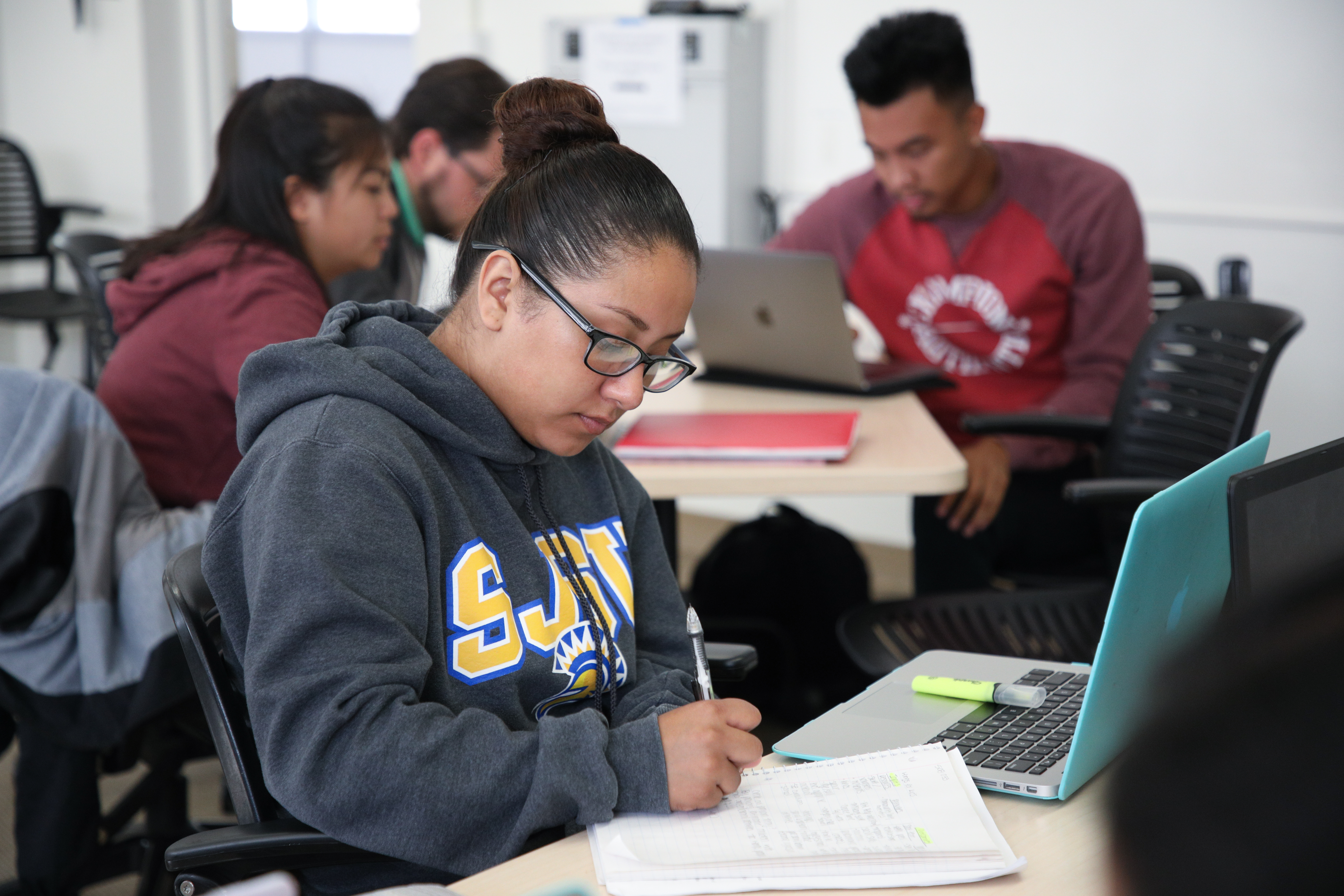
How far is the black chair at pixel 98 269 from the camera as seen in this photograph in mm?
2516

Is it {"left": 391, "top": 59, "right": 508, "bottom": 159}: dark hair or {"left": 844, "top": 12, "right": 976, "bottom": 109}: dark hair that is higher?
{"left": 844, "top": 12, "right": 976, "bottom": 109}: dark hair

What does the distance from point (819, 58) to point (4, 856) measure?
3240 mm

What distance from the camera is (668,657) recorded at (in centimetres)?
121

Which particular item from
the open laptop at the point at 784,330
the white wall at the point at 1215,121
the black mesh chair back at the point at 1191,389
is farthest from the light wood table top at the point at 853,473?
the white wall at the point at 1215,121

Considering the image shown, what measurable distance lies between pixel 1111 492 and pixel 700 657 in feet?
2.78

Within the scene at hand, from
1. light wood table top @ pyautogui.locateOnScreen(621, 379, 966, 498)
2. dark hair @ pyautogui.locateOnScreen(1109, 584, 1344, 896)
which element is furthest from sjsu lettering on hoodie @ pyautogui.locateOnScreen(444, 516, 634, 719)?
dark hair @ pyautogui.locateOnScreen(1109, 584, 1344, 896)

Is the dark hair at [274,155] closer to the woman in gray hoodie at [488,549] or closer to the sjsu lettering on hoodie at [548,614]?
the woman in gray hoodie at [488,549]

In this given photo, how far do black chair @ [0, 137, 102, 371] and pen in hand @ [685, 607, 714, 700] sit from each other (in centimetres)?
459

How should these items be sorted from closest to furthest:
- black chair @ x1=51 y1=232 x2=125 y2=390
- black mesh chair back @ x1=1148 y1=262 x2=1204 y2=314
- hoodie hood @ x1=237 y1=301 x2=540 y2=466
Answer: hoodie hood @ x1=237 y1=301 x2=540 y2=466
black chair @ x1=51 y1=232 x2=125 y2=390
black mesh chair back @ x1=1148 y1=262 x2=1204 y2=314

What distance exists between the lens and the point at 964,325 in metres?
2.45

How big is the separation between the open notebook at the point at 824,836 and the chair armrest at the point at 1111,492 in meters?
0.83

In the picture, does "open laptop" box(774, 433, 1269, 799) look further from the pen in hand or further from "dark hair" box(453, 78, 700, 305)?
"dark hair" box(453, 78, 700, 305)

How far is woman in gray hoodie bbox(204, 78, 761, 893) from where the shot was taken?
854mm

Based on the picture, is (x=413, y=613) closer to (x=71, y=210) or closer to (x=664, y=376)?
(x=664, y=376)
